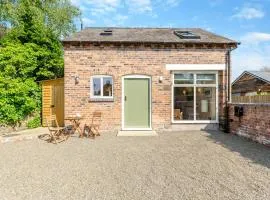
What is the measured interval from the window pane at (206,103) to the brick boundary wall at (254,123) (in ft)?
3.88

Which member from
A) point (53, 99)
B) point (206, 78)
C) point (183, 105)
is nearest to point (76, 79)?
point (53, 99)

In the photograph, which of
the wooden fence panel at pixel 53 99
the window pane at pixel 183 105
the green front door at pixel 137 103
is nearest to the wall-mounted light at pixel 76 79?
the wooden fence panel at pixel 53 99

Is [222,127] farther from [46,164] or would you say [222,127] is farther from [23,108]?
[23,108]

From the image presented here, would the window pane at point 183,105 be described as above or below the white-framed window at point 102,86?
below

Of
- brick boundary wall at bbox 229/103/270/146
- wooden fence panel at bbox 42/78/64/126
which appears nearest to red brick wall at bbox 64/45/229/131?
wooden fence panel at bbox 42/78/64/126

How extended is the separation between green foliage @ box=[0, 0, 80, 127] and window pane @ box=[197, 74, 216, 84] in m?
8.35

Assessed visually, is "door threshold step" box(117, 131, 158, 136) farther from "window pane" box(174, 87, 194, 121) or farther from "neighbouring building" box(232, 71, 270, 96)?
"neighbouring building" box(232, 71, 270, 96)

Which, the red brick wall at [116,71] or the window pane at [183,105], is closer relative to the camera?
the red brick wall at [116,71]

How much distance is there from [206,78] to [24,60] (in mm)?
9618

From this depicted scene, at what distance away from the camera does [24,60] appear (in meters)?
14.0

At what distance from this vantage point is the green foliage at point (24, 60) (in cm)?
1315

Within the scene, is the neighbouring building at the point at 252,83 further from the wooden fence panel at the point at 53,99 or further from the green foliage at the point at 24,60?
the green foliage at the point at 24,60

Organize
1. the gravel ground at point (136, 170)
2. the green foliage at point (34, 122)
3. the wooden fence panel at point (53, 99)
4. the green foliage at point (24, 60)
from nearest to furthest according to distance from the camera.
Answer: the gravel ground at point (136, 170)
the green foliage at point (24, 60)
the wooden fence panel at point (53, 99)
the green foliage at point (34, 122)

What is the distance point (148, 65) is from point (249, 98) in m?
4.60
